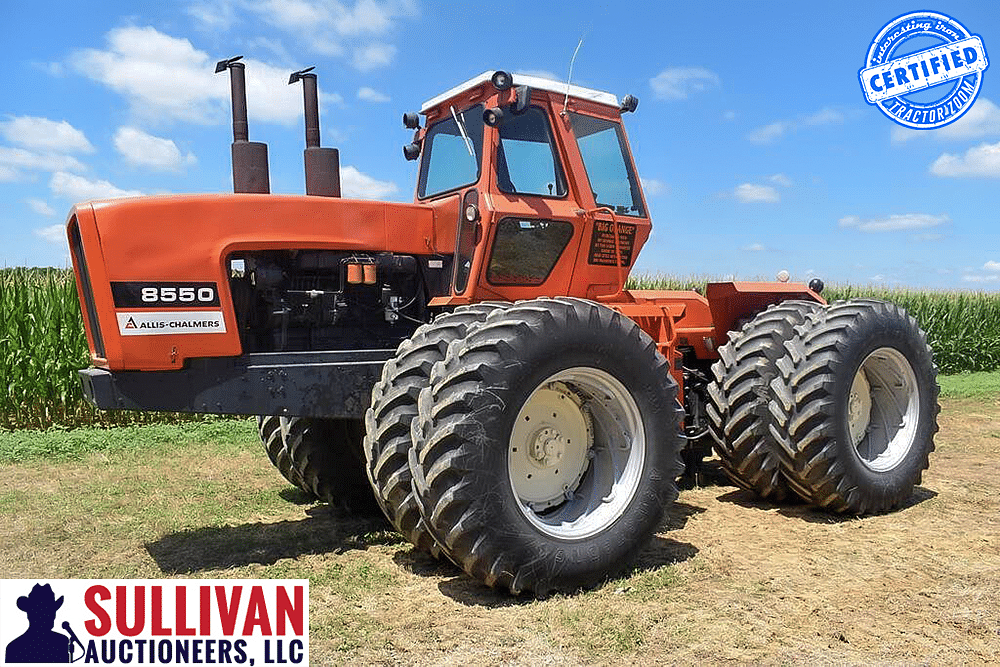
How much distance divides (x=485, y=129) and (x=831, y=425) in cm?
304

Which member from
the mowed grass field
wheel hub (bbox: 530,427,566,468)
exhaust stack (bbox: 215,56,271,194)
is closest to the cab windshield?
exhaust stack (bbox: 215,56,271,194)

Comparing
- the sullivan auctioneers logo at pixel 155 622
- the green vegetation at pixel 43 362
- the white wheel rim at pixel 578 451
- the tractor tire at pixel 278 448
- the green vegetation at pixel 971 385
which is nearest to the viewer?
the sullivan auctioneers logo at pixel 155 622

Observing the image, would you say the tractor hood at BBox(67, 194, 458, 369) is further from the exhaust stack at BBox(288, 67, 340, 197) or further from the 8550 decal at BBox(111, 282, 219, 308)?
the exhaust stack at BBox(288, 67, 340, 197)

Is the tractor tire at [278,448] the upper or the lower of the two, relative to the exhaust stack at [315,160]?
lower

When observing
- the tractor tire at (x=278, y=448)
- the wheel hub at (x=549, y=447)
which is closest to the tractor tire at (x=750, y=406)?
the wheel hub at (x=549, y=447)

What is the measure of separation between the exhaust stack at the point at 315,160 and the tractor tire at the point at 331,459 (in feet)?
5.33

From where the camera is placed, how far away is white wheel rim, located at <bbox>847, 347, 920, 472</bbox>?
21.0 feet

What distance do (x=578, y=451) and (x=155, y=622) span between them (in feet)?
7.91

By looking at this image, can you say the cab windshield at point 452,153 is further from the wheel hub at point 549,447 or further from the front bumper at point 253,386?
the wheel hub at point 549,447

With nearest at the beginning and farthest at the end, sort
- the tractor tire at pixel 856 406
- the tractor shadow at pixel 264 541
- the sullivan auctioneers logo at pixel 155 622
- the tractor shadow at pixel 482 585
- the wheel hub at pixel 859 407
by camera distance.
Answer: the sullivan auctioneers logo at pixel 155 622 < the tractor shadow at pixel 482 585 < the tractor shadow at pixel 264 541 < the tractor tire at pixel 856 406 < the wheel hub at pixel 859 407

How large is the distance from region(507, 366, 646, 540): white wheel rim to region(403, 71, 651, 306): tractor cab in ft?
3.11

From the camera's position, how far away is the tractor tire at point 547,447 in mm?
4133

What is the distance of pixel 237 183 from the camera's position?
518 centimetres

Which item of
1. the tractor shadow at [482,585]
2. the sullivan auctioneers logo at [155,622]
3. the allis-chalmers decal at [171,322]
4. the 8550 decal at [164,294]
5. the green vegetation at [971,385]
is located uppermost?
the 8550 decal at [164,294]
